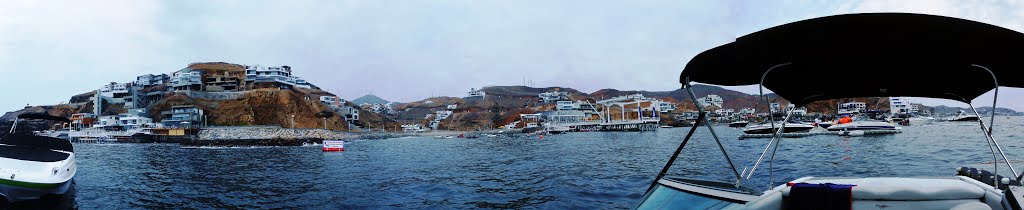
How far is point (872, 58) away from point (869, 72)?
96cm

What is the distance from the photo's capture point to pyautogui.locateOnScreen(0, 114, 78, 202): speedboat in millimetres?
14469

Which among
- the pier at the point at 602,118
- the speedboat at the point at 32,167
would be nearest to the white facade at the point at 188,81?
the pier at the point at 602,118

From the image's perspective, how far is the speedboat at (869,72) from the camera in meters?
3.52

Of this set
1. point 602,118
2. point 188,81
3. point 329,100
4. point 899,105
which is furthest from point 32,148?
point 899,105

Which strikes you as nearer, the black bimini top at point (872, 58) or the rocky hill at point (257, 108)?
the black bimini top at point (872, 58)

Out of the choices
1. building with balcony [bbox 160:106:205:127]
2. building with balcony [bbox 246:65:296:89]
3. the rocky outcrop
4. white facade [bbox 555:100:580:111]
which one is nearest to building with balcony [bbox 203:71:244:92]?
building with balcony [bbox 246:65:296:89]

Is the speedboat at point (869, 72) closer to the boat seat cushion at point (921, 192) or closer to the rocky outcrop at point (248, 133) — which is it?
the boat seat cushion at point (921, 192)

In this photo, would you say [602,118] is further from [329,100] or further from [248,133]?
[248,133]

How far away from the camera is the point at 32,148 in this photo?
16.2 meters

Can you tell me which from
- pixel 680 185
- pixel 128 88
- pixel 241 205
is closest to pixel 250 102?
pixel 128 88

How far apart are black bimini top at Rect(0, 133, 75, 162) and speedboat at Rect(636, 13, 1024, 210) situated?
63.3 feet

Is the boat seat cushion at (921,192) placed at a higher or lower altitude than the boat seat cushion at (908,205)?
higher

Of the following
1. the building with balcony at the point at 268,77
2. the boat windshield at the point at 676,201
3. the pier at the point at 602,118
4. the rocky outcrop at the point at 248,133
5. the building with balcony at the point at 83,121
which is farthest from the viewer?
the building with balcony at the point at 268,77

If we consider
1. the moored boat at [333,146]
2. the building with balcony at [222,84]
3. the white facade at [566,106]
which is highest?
the building with balcony at [222,84]
